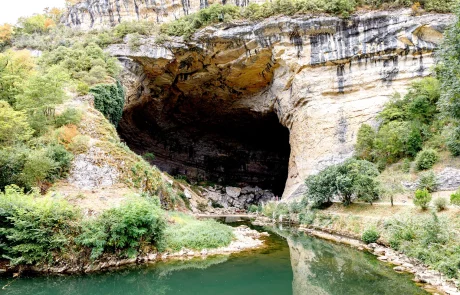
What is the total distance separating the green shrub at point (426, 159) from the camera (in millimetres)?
19062

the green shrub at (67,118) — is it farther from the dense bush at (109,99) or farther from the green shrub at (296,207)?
the green shrub at (296,207)

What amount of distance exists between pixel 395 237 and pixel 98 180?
1436cm

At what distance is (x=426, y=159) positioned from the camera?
1911 centimetres

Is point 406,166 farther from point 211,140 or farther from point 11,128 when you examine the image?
point 211,140

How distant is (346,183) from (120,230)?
515 inches

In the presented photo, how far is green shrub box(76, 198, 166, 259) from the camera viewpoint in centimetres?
1076

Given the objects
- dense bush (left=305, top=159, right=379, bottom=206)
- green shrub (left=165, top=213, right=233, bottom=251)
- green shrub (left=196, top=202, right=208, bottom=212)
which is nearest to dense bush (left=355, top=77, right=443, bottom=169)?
dense bush (left=305, top=159, right=379, bottom=206)

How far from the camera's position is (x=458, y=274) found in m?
8.32

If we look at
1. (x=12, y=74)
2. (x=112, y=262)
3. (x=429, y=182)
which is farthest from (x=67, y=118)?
(x=429, y=182)

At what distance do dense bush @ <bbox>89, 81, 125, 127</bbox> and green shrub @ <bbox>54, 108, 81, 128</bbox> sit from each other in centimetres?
513

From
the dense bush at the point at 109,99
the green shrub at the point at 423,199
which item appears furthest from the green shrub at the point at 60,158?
the green shrub at the point at 423,199

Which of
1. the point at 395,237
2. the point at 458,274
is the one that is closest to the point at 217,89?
the point at 395,237

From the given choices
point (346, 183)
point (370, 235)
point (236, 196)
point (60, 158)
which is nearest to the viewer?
point (370, 235)

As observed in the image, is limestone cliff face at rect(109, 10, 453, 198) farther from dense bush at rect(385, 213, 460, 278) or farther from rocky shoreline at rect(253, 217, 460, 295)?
dense bush at rect(385, 213, 460, 278)
